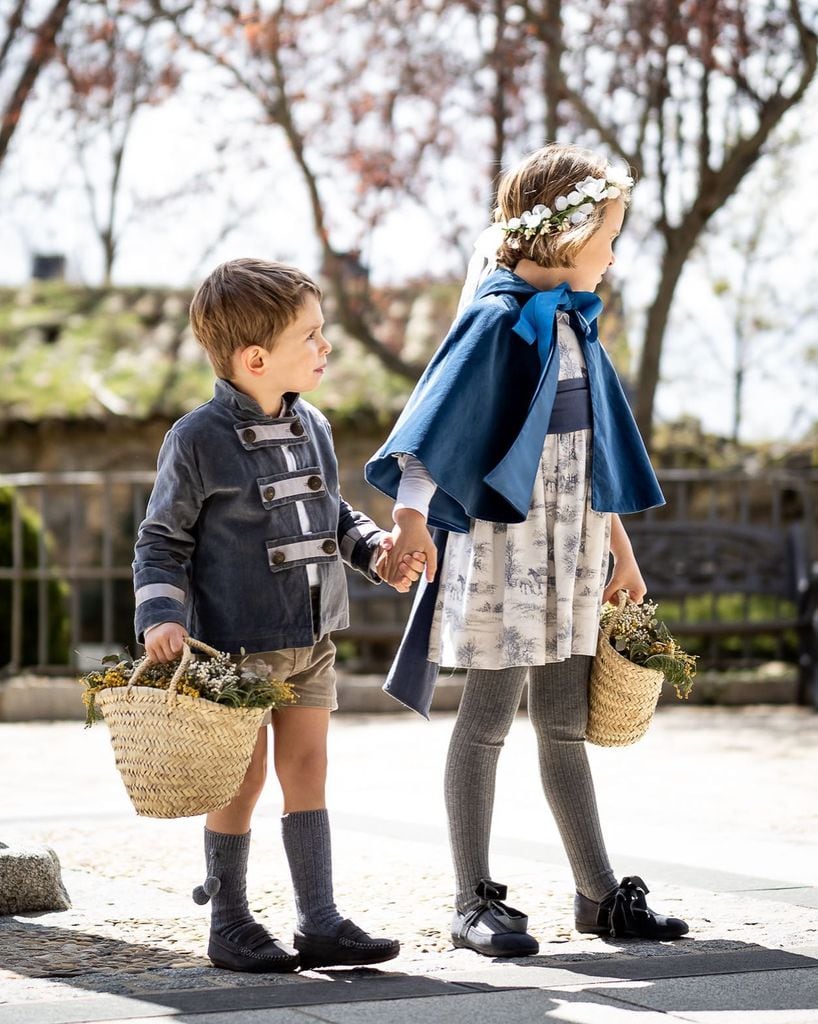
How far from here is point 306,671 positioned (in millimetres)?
3209

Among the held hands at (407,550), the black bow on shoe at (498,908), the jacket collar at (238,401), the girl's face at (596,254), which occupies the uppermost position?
the girl's face at (596,254)

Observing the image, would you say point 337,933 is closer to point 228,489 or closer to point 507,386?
point 228,489

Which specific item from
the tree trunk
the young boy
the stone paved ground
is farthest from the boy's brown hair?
the tree trunk

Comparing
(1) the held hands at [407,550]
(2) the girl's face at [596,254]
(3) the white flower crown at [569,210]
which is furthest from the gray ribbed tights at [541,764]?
(3) the white flower crown at [569,210]

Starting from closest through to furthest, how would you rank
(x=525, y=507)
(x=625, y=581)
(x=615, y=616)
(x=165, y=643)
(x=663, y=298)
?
1. (x=165, y=643)
2. (x=525, y=507)
3. (x=615, y=616)
4. (x=625, y=581)
5. (x=663, y=298)

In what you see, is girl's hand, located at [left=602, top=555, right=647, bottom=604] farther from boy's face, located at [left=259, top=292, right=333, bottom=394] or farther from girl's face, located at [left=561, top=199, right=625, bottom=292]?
boy's face, located at [left=259, top=292, right=333, bottom=394]

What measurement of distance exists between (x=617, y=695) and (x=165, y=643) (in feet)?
3.28

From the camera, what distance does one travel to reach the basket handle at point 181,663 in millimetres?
2857

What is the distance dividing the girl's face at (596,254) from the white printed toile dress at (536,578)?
0.14 meters

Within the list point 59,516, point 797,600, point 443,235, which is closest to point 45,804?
point 797,600

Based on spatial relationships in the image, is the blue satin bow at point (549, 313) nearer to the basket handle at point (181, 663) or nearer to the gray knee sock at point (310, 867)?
the basket handle at point (181, 663)

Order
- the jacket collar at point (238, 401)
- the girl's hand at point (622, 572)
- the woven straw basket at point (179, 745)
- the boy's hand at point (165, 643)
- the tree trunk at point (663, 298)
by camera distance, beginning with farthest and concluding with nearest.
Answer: the tree trunk at point (663, 298), the girl's hand at point (622, 572), the jacket collar at point (238, 401), the boy's hand at point (165, 643), the woven straw basket at point (179, 745)

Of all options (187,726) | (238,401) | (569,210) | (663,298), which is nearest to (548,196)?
(569,210)

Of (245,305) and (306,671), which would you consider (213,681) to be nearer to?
(306,671)
